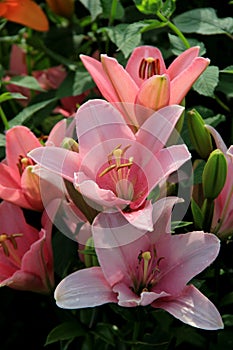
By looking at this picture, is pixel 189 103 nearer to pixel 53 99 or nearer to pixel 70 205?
pixel 53 99

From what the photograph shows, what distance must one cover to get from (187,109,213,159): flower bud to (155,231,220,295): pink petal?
83 mm

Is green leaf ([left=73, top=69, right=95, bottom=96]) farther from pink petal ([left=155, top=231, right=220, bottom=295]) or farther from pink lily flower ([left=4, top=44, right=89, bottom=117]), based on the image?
pink petal ([left=155, top=231, right=220, bottom=295])

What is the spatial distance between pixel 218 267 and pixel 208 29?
0.82ft

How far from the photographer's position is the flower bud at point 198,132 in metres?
0.63

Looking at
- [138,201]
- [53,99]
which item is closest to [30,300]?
[53,99]

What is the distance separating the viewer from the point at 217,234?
2.16 ft

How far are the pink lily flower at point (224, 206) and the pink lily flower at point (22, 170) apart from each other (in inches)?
6.1

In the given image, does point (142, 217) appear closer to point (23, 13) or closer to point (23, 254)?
point (23, 254)

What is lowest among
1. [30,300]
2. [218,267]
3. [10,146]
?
[30,300]

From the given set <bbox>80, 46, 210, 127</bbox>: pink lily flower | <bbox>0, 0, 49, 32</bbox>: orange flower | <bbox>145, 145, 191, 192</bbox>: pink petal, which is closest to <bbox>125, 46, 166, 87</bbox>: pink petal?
<bbox>80, 46, 210, 127</bbox>: pink lily flower

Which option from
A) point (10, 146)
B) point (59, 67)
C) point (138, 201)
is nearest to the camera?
point (138, 201)

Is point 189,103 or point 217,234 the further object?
point 189,103

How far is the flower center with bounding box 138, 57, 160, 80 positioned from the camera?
669mm

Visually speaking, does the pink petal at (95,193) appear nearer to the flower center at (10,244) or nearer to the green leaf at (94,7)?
the flower center at (10,244)
